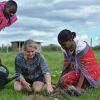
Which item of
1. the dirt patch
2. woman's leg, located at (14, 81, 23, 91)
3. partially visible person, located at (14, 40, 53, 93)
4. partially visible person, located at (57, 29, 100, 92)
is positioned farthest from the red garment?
the dirt patch

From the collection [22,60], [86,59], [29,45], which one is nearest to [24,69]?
[22,60]

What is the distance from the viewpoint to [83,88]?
27.7 ft

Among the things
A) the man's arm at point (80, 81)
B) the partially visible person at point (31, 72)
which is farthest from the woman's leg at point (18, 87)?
the man's arm at point (80, 81)

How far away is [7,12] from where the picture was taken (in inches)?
338

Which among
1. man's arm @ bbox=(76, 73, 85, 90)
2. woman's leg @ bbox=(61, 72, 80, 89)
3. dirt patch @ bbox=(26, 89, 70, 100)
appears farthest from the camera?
woman's leg @ bbox=(61, 72, 80, 89)

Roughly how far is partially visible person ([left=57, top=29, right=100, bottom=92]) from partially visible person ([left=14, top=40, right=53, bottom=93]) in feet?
1.53

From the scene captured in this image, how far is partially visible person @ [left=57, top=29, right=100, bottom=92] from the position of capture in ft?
27.1

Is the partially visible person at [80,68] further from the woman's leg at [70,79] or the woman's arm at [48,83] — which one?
the woman's arm at [48,83]

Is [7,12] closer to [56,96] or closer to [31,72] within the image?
[31,72]

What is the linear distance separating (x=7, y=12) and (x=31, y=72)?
1347 mm

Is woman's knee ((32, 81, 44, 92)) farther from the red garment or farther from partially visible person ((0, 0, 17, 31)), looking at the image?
partially visible person ((0, 0, 17, 31))

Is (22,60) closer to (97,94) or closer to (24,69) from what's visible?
(24,69)

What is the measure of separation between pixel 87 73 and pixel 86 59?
0.28 m

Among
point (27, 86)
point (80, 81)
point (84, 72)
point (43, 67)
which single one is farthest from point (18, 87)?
point (84, 72)
